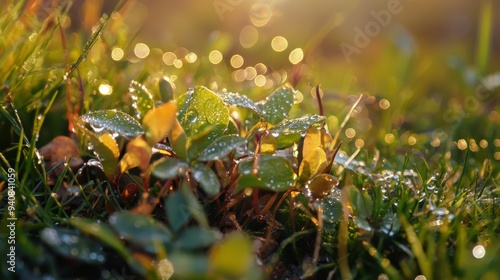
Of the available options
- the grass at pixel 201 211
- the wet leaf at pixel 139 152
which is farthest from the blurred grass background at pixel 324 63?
the wet leaf at pixel 139 152

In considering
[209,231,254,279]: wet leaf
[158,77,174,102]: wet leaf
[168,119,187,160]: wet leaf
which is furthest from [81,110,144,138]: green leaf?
[209,231,254,279]: wet leaf

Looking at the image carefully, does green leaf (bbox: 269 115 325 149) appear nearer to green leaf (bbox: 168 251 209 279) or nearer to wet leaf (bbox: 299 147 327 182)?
wet leaf (bbox: 299 147 327 182)

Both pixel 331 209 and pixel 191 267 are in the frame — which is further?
pixel 331 209

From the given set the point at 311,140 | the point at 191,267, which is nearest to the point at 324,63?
the point at 311,140

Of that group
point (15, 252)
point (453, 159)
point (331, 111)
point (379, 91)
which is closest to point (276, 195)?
point (15, 252)

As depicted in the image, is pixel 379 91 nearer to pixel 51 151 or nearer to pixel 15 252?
pixel 51 151

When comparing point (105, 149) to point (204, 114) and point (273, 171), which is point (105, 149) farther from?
point (273, 171)

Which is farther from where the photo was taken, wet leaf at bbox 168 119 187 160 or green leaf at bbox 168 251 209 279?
wet leaf at bbox 168 119 187 160
